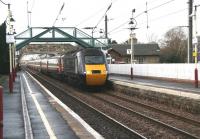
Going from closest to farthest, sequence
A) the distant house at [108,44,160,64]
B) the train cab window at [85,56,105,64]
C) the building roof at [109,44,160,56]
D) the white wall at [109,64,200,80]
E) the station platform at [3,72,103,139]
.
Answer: the station platform at [3,72,103,139], the train cab window at [85,56,105,64], the white wall at [109,64,200,80], the distant house at [108,44,160,64], the building roof at [109,44,160,56]

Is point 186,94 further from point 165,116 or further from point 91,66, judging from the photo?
point 91,66

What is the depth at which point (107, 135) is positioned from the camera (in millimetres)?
13875

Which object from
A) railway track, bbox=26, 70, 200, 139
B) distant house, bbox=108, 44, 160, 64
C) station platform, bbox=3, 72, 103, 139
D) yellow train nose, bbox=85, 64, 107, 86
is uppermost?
distant house, bbox=108, 44, 160, 64

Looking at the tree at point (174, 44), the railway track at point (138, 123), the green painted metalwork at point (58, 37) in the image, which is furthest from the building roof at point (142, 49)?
the railway track at point (138, 123)

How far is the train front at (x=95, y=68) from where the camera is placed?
31.1 metres

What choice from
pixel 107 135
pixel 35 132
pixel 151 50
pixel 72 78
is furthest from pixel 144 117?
pixel 151 50

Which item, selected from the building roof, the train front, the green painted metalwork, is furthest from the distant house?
the train front

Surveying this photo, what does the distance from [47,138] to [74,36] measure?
52.2 meters

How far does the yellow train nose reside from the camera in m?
31.1

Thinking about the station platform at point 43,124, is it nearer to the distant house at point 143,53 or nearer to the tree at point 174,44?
the tree at point 174,44

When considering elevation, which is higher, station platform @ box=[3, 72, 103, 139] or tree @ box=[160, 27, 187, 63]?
tree @ box=[160, 27, 187, 63]

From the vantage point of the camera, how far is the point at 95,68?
31.3 metres

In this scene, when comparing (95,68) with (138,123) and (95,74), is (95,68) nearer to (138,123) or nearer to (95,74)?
(95,74)

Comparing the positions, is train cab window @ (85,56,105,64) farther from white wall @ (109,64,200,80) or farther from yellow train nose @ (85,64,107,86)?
white wall @ (109,64,200,80)
